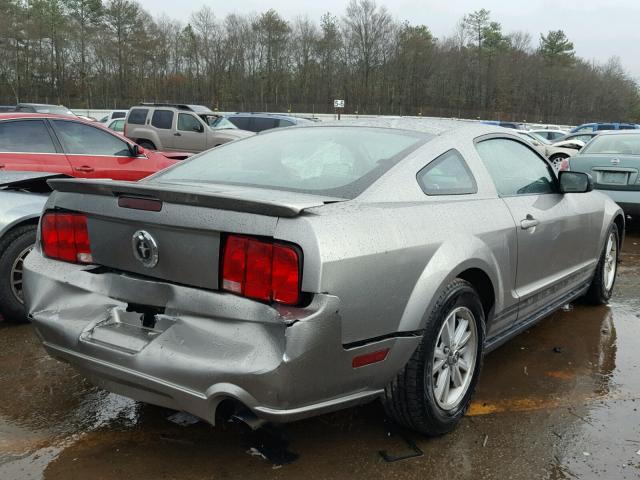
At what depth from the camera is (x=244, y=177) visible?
9.43 feet

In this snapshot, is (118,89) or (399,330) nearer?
(399,330)

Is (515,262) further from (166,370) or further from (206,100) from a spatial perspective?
(206,100)

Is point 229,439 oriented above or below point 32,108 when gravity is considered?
below

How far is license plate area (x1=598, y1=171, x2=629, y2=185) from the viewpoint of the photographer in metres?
7.70

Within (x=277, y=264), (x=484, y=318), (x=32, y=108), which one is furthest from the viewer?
(x=32, y=108)

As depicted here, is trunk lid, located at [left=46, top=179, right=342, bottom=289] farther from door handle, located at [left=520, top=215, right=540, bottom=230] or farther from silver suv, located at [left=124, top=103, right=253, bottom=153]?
silver suv, located at [left=124, top=103, right=253, bottom=153]

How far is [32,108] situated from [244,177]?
2171 centimetres

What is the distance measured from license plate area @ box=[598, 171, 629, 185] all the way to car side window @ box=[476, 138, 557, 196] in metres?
4.46

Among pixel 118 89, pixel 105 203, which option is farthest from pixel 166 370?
pixel 118 89

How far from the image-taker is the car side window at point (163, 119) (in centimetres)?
1903

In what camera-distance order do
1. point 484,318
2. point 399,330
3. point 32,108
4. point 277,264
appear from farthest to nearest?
point 32,108 < point 484,318 < point 399,330 < point 277,264

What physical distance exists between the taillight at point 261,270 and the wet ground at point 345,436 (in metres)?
0.85

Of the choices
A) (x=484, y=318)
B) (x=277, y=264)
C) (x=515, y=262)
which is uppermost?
(x=277, y=264)

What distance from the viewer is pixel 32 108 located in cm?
2141
